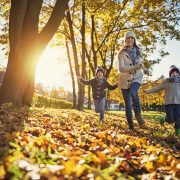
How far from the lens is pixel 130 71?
782cm

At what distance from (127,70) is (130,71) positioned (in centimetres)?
8

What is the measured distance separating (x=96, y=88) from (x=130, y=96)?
8.39ft

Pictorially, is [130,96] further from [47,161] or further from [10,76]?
[47,161]

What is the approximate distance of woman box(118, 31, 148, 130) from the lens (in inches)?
308

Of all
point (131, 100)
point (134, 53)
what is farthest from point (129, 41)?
point (131, 100)

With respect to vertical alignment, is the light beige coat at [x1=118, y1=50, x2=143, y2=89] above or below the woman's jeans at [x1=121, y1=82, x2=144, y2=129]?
above

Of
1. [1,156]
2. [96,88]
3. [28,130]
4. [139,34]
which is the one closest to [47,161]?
[1,156]

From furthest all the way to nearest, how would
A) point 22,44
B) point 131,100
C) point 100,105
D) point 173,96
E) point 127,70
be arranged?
point 100,105, point 22,44, point 173,96, point 131,100, point 127,70

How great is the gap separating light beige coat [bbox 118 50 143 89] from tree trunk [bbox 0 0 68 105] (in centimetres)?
300

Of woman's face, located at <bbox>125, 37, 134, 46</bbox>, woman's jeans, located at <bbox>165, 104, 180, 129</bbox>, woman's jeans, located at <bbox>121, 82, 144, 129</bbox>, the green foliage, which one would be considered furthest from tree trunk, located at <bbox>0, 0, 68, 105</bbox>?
the green foliage

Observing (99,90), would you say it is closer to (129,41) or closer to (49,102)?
(129,41)

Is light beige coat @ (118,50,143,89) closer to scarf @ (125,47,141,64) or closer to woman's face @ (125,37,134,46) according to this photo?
scarf @ (125,47,141,64)

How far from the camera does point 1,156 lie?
307 cm

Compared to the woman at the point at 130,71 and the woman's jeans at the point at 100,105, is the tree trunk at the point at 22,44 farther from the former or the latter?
the woman at the point at 130,71
